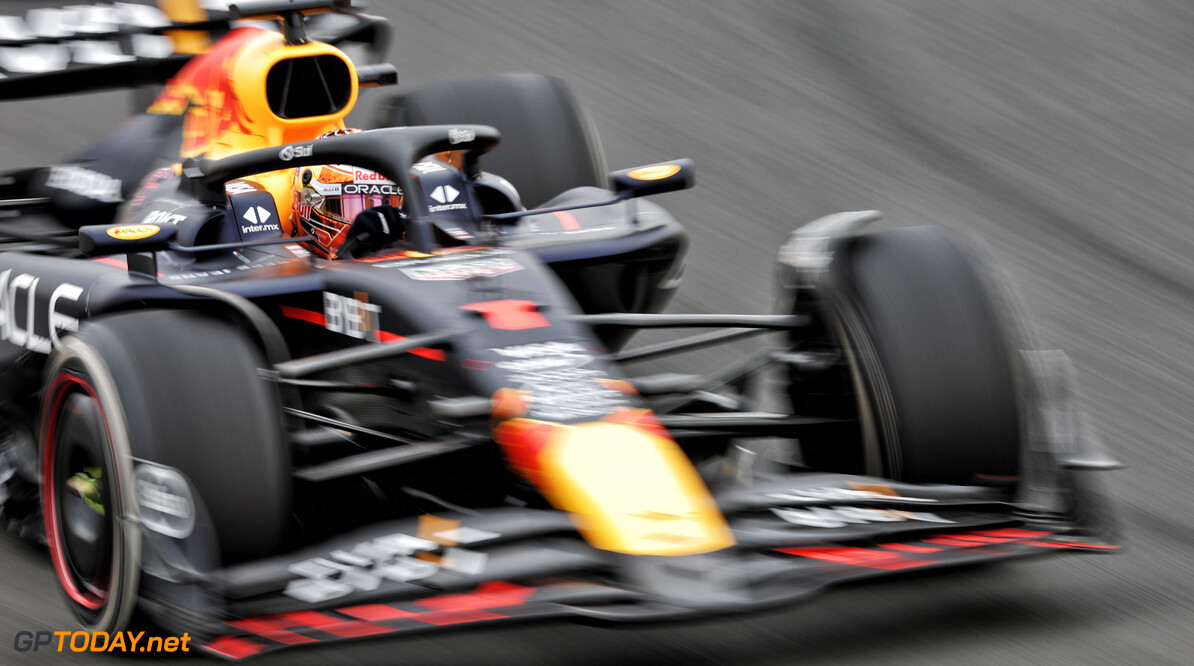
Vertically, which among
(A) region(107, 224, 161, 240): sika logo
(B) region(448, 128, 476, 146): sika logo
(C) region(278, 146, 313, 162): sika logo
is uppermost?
(B) region(448, 128, 476, 146): sika logo

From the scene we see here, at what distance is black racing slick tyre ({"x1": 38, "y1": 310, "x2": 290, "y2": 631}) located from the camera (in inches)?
162

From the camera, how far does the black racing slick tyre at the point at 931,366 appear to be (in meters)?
4.75

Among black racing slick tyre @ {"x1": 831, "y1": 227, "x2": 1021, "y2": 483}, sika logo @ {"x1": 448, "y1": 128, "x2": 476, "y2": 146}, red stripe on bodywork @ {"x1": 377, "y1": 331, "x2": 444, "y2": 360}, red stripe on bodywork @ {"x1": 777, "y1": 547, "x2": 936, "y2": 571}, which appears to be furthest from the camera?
sika logo @ {"x1": 448, "y1": 128, "x2": 476, "y2": 146}

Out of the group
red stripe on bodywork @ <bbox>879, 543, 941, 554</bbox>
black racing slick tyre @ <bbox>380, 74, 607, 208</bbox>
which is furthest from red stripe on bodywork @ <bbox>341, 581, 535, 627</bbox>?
black racing slick tyre @ <bbox>380, 74, 607, 208</bbox>

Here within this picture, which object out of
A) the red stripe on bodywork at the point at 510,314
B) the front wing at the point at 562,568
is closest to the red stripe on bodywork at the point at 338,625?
the front wing at the point at 562,568

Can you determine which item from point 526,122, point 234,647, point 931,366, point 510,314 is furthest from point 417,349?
point 526,122

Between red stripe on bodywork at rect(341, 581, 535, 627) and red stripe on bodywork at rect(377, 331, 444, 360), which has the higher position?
red stripe on bodywork at rect(377, 331, 444, 360)

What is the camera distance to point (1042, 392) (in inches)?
192

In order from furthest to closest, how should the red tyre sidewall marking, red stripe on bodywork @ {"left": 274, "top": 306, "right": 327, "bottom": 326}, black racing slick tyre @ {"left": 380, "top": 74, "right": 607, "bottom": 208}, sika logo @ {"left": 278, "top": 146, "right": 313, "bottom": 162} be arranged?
black racing slick tyre @ {"left": 380, "top": 74, "right": 607, "bottom": 208}, sika logo @ {"left": 278, "top": 146, "right": 313, "bottom": 162}, red stripe on bodywork @ {"left": 274, "top": 306, "right": 327, "bottom": 326}, the red tyre sidewall marking

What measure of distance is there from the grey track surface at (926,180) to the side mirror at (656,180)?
165cm

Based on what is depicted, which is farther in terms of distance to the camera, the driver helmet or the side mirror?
the side mirror

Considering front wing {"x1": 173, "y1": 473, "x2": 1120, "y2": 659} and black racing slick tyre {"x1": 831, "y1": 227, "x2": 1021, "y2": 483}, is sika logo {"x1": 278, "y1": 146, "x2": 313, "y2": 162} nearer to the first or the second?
front wing {"x1": 173, "y1": 473, "x2": 1120, "y2": 659}

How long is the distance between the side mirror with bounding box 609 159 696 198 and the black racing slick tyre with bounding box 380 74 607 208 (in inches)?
53.7

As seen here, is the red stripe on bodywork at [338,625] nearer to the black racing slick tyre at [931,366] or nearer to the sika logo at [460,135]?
the black racing slick tyre at [931,366]
